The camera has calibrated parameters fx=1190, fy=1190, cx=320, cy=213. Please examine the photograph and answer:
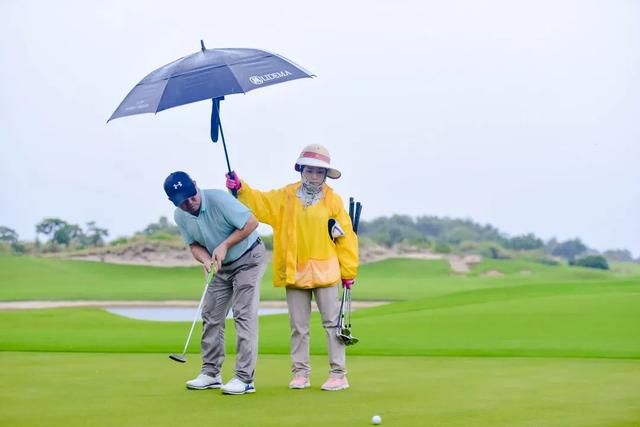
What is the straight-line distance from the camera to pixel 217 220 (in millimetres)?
8766

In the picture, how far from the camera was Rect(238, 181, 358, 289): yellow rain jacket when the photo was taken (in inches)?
349

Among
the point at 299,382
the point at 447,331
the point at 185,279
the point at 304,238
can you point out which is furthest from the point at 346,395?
the point at 185,279

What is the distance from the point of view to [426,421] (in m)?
7.01

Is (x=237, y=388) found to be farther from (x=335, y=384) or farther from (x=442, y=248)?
(x=442, y=248)

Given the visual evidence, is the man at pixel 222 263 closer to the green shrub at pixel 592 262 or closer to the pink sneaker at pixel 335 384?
the pink sneaker at pixel 335 384

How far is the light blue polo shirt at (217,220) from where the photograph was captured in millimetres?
8664

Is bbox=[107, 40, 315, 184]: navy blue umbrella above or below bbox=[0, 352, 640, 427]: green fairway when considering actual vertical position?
above

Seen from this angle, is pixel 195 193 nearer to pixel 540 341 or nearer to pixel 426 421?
pixel 426 421

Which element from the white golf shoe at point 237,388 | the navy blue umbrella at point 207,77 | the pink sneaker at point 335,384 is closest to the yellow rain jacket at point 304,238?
the navy blue umbrella at point 207,77

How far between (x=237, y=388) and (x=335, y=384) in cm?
75

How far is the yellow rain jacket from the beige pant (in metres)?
0.13

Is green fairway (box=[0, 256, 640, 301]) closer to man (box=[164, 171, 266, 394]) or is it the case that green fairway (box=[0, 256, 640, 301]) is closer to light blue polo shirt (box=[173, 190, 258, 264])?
man (box=[164, 171, 266, 394])

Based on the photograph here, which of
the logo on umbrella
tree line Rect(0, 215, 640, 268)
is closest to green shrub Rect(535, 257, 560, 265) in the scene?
tree line Rect(0, 215, 640, 268)

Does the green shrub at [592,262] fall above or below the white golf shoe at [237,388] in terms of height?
above
